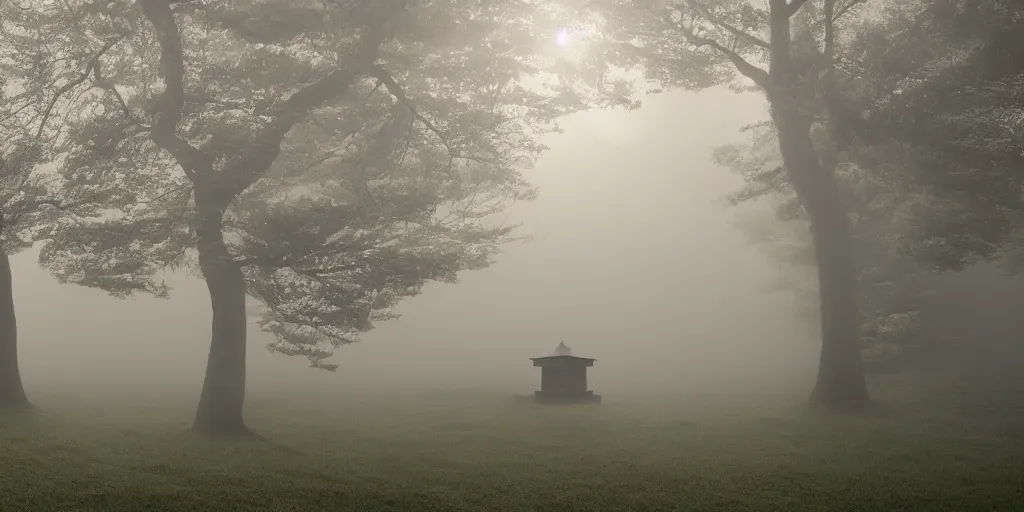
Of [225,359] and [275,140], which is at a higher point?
[275,140]

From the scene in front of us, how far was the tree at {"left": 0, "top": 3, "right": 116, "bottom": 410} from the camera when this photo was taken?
1536cm

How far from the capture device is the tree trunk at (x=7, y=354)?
18.7m

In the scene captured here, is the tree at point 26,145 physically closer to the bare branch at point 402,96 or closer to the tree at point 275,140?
the tree at point 275,140

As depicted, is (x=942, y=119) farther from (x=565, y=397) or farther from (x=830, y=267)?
(x=565, y=397)

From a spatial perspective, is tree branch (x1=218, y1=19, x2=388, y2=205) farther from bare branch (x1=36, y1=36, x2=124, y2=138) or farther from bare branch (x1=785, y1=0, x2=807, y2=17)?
bare branch (x1=785, y1=0, x2=807, y2=17)

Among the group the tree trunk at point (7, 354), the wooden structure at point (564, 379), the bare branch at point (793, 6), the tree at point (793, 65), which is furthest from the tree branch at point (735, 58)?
the tree trunk at point (7, 354)

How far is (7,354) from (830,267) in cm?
2416

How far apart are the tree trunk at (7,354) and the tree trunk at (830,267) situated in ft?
75.2

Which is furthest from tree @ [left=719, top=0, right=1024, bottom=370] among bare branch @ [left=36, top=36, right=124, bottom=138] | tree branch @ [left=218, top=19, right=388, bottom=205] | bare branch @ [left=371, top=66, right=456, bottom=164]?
bare branch @ [left=36, top=36, right=124, bottom=138]

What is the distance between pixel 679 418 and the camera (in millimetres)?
21828

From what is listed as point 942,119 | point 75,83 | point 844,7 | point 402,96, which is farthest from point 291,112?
point 844,7

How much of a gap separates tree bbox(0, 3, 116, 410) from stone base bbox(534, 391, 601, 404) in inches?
622

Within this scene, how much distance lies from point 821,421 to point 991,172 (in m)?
8.00

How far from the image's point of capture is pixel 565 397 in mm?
25391
